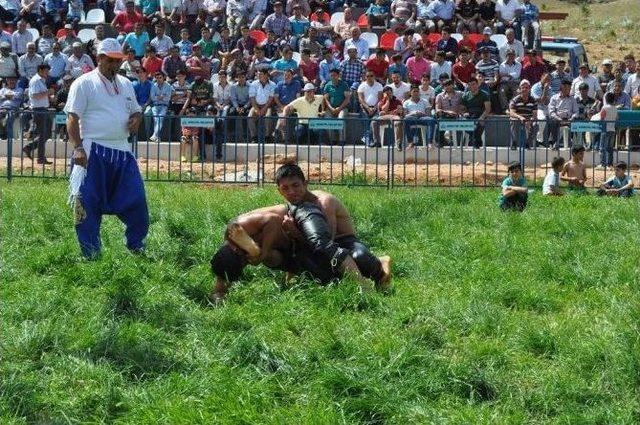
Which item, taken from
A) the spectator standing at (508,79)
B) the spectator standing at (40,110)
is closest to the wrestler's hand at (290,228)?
the spectator standing at (40,110)

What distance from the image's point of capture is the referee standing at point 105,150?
425 inches

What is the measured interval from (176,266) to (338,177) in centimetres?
901

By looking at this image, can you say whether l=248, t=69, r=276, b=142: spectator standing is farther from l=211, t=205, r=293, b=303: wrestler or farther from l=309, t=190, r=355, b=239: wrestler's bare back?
l=211, t=205, r=293, b=303: wrestler

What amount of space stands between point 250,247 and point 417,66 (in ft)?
49.0

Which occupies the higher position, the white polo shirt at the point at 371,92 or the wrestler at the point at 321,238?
the white polo shirt at the point at 371,92

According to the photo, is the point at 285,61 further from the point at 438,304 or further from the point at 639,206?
the point at 438,304

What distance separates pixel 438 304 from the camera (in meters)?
9.29

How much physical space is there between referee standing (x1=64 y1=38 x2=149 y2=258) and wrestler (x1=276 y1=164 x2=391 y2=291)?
1.60m

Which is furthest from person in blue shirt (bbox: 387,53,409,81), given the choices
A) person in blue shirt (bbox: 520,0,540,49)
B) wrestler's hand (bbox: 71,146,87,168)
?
wrestler's hand (bbox: 71,146,87,168)

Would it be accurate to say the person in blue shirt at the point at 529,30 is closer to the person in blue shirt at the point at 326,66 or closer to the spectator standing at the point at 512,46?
the spectator standing at the point at 512,46

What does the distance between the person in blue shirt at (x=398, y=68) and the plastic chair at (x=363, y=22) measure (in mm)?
3099

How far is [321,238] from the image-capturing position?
9.82 meters

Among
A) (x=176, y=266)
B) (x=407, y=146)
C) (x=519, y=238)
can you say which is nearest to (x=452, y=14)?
(x=407, y=146)

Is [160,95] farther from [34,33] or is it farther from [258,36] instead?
[34,33]
